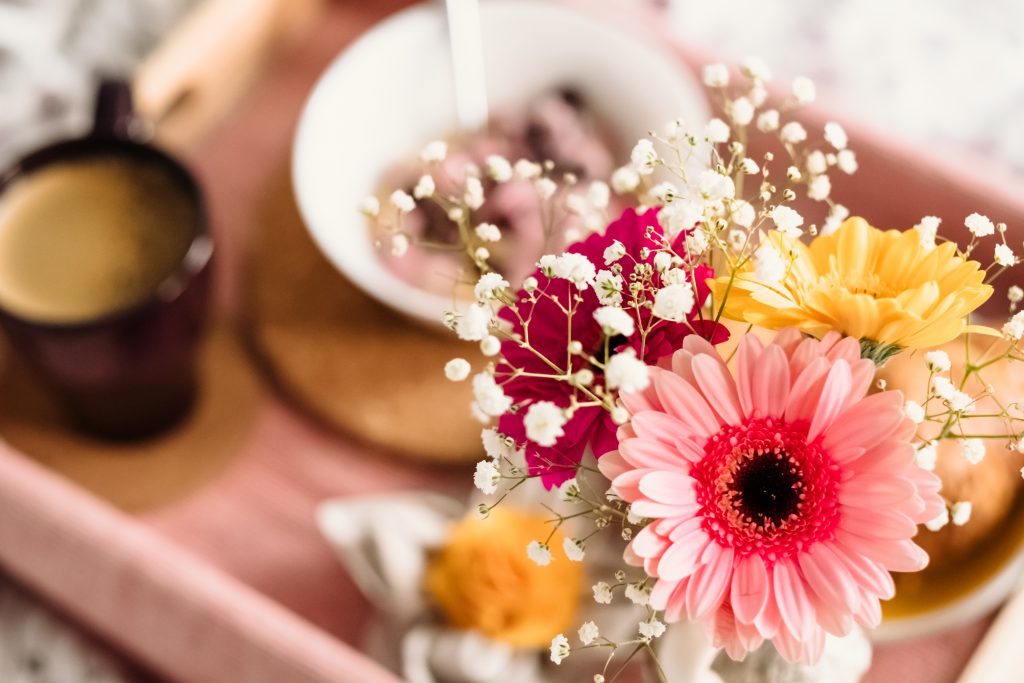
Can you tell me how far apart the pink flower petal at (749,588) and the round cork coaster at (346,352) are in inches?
11.5

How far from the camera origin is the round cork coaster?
53 cm

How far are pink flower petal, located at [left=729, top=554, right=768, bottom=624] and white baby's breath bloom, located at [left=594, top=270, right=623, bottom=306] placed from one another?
7 cm

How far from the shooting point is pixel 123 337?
46cm

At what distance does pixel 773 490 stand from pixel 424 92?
39cm

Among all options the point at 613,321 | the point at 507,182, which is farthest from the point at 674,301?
the point at 507,182

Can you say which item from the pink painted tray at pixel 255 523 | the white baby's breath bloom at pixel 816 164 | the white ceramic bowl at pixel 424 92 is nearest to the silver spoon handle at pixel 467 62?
the white ceramic bowl at pixel 424 92

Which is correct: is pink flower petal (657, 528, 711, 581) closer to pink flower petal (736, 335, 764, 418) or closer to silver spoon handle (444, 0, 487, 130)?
pink flower petal (736, 335, 764, 418)

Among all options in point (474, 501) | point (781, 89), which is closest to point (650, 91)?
point (781, 89)

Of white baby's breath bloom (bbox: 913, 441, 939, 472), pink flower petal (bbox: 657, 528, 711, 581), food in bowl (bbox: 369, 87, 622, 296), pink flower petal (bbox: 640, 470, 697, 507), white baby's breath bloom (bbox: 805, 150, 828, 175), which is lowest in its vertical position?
food in bowl (bbox: 369, 87, 622, 296)

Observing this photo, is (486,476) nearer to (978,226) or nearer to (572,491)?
(572,491)

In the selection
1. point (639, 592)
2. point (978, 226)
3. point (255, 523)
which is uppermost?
point (978, 226)

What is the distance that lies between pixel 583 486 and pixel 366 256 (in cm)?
25

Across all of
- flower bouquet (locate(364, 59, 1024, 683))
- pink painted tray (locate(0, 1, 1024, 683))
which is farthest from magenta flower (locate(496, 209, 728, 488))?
pink painted tray (locate(0, 1, 1024, 683))

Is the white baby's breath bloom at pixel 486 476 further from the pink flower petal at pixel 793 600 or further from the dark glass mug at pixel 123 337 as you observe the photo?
the dark glass mug at pixel 123 337
